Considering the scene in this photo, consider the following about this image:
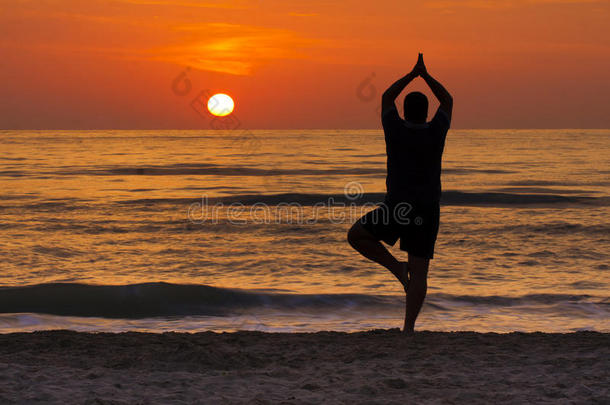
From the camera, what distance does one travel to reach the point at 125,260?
34.8ft

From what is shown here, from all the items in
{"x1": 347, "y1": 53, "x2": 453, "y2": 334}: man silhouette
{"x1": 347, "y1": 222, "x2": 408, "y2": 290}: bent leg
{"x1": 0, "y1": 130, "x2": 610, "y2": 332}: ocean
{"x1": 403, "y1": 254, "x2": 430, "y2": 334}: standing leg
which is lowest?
{"x1": 0, "y1": 130, "x2": 610, "y2": 332}: ocean

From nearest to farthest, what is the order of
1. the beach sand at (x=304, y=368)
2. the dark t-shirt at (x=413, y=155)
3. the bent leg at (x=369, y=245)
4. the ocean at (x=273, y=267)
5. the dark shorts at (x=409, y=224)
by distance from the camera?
the beach sand at (x=304, y=368)
the dark t-shirt at (x=413, y=155)
the dark shorts at (x=409, y=224)
the bent leg at (x=369, y=245)
the ocean at (x=273, y=267)

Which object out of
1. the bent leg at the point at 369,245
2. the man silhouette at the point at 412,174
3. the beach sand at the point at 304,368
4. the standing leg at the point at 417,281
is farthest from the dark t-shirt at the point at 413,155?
the beach sand at the point at 304,368

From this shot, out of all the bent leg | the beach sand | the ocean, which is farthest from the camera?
the ocean

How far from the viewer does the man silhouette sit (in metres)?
4.76

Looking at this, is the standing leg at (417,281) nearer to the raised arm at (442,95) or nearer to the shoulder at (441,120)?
the shoulder at (441,120)

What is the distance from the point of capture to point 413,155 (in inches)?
188

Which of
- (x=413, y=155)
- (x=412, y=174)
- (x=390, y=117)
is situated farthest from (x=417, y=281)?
(x=390, y=117)

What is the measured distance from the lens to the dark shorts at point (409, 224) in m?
4.87

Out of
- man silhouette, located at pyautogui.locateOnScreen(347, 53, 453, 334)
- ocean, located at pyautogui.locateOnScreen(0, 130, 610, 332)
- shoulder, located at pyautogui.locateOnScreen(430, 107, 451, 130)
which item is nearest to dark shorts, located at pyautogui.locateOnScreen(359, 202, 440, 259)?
A: man silhouette, located at pyautogui.locateOnScreen(347, 53, 453, 334)

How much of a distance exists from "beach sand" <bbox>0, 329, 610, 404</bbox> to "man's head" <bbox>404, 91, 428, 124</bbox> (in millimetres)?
1697

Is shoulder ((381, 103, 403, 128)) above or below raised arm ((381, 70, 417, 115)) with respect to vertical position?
below

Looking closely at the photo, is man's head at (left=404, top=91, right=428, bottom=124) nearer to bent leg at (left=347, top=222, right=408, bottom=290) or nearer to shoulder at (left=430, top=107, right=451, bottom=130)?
shoulder at (left=430, top=107, right=451, bottom=130)

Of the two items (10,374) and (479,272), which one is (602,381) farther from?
(479,272)
